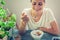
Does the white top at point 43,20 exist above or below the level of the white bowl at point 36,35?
above

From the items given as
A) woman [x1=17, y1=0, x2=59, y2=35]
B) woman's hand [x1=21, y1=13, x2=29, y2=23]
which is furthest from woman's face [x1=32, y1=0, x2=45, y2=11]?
woman's hand [x1=21, y1=13, x2=29, y2=23]

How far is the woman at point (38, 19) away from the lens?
183 cm

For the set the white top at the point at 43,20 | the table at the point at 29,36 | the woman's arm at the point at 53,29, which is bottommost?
the table at the point at 29,36

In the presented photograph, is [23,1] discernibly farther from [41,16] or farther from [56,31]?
[56,31]

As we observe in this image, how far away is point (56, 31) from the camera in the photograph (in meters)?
1.85

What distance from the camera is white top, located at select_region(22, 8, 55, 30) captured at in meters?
1.83

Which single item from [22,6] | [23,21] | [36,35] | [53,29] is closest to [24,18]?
[23,21]

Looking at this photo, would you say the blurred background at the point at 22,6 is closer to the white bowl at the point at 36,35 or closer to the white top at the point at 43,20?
the white top at the point at 43,20

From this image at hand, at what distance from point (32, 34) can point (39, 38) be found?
0.10 m

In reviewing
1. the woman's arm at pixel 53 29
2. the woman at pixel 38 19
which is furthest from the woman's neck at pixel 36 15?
the woman's arm at pixel 53 29

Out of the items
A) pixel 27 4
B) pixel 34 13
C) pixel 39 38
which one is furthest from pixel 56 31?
pixel 27 4

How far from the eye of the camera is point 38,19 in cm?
186

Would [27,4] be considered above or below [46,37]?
above

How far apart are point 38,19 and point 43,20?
61 mm
